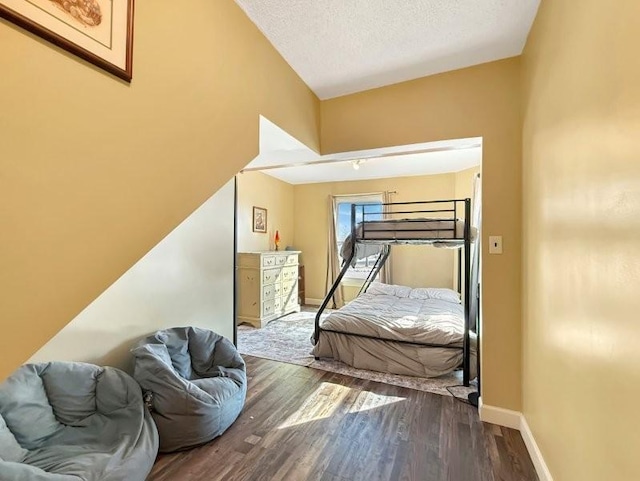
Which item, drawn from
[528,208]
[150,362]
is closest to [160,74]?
[150,362]

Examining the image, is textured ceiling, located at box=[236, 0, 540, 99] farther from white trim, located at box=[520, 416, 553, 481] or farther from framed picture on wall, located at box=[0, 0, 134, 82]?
white trim, located at box=[520, 416, 553, 481]

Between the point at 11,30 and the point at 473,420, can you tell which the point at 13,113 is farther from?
the point at 473,420

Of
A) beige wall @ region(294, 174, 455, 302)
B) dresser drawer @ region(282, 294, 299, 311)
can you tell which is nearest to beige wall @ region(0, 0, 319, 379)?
dresser drawer @ region(282, 294, 299, 311)

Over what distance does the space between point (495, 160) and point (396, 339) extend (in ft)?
5.91

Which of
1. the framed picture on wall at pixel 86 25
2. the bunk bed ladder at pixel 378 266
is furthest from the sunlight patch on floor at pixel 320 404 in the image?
the bunk bed ladder at pixel 378 266

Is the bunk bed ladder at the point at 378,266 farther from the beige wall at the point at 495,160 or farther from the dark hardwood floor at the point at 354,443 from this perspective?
the beige wall at the point at 495,160

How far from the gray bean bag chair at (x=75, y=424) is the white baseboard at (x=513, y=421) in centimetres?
207

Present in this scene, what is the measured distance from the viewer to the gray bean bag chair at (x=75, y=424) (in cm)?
135

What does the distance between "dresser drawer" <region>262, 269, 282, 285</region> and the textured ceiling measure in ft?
9.67

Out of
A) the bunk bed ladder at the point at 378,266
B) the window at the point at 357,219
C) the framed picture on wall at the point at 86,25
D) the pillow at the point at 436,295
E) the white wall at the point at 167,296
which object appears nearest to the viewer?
the framed picture on wall at the point at 86,25

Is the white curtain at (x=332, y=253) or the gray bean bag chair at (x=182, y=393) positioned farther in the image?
the white curtain at (x=332, y=253)

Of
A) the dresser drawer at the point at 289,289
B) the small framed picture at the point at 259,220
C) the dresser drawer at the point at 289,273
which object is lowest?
the dresser drawer at the point at 289,289

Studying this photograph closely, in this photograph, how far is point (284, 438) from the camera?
1889mm

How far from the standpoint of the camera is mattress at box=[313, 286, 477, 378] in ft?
9.00
